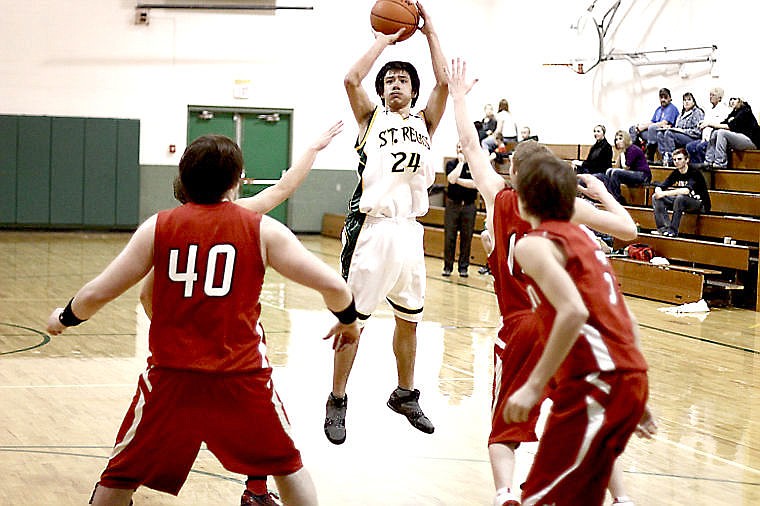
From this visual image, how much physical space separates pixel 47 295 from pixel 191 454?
8583mm

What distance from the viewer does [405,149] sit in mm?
5594

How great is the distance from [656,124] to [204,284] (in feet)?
45.3

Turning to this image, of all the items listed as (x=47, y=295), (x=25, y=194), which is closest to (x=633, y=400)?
(x=47, y=295)

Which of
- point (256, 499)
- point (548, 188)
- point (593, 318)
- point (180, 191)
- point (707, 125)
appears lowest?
point (256, 499)

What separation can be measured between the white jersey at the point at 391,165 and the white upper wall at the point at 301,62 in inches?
487

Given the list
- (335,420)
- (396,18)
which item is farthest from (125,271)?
(396,18)

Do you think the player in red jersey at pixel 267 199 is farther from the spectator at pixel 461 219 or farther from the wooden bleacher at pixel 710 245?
the spectator at pixel 461 219

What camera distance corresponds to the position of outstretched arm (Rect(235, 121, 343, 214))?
13.3 feet

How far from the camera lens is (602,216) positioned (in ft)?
12.8

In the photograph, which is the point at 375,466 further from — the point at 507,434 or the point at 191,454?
the point at 191,454

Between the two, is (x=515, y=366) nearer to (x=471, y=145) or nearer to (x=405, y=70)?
(x=471, y=145)

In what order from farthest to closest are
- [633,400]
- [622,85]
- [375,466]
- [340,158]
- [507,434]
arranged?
1. [340,158]
2. [622,85]
3. [375,466]
4. [507,434]
5. [633,400]

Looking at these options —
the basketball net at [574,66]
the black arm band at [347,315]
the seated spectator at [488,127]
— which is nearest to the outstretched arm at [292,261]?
the black arm band at [347,315]

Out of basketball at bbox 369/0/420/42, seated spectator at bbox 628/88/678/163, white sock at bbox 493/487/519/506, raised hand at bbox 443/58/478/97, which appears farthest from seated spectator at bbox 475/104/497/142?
white sock at bbox 493/487/519/506
